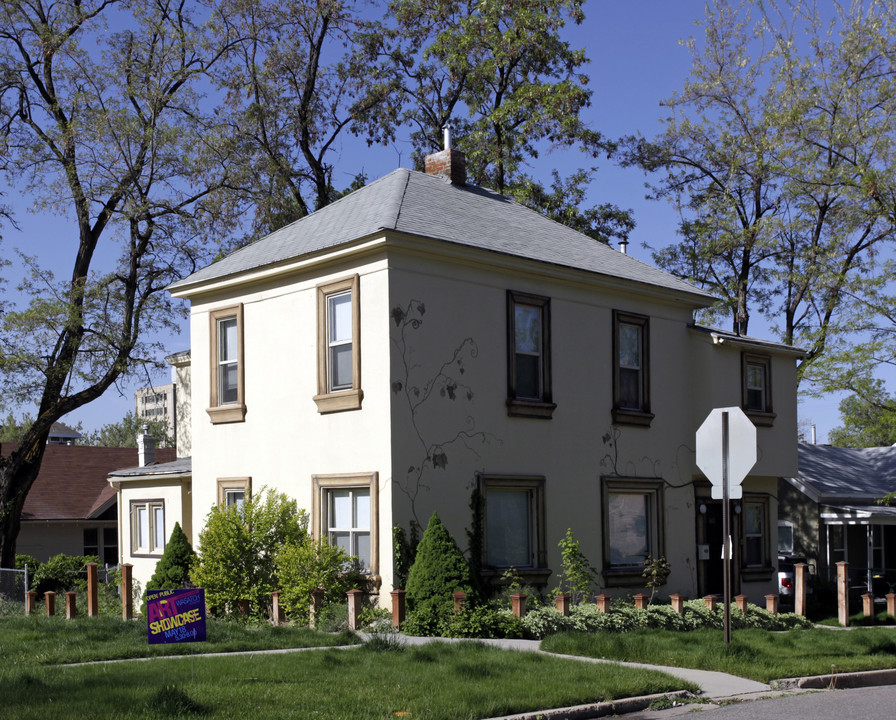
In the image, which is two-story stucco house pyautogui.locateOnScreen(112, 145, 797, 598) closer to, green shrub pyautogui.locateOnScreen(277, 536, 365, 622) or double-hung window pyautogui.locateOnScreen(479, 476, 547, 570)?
double-hung window pyautogui.locateOnScreen(479, 476, 547, 570)

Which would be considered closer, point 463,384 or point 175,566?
point 463,384

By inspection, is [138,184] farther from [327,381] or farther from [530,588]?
[530,588]

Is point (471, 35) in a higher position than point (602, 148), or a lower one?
higher

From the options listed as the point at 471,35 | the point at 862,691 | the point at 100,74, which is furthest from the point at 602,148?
the point at 862,691

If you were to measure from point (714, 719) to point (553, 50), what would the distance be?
28565mm

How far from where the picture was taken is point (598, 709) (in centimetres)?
1036

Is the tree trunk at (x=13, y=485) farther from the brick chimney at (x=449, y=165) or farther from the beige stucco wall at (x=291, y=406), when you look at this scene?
the brick chimney at (x=449, y=165)

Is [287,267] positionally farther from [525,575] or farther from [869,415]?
[869,415]

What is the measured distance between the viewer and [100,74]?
29.9 m

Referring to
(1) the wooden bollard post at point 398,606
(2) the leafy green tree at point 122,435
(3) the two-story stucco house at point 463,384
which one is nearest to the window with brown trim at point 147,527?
(3) the two-story stucco house at point 463,384

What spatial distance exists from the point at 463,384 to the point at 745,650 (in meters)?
7.08

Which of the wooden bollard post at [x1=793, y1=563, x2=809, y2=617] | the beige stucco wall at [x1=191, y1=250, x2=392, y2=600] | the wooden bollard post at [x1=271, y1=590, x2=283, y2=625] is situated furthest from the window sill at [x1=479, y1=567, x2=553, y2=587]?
the wooden bollard post at [x1=793, y1=563, x2=809, y2=617]

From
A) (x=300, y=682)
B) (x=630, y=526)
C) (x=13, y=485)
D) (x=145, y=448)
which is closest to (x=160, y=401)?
(x=145, y=448)

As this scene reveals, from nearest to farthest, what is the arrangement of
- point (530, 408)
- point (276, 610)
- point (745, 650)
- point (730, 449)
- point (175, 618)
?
point (175, 618) < point (730, 449) < point (745, 650) < point (276, 610) < point (530, 408)
